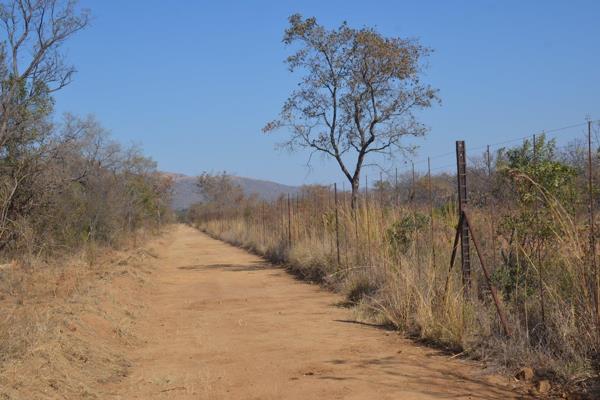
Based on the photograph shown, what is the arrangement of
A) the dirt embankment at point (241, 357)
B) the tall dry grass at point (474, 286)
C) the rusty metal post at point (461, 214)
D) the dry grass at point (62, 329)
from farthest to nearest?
the rusty metal post at point (461, 214)
the tall dry grass at point (474, 286)
the dirt embankment at point (241, 357)
the dry grass at point (62, 329)

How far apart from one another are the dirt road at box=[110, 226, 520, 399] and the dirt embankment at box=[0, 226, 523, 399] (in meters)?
0.01

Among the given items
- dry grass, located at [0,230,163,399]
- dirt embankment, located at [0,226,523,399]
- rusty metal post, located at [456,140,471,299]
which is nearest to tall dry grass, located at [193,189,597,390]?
rusty metal post, located at [456,140,471,299]

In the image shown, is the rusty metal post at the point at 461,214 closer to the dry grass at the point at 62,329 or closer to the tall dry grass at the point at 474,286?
the tall dry grass at the point at 474,286

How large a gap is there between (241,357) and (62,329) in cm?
240

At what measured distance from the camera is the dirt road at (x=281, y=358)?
22.7ft

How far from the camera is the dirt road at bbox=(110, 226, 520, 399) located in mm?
6918

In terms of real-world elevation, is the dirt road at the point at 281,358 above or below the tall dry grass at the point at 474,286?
below

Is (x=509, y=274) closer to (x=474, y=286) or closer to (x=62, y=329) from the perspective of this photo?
(x=474, y=286)

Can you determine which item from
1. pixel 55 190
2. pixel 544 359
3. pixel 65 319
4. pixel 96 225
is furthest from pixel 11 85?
→ pixel 544 359

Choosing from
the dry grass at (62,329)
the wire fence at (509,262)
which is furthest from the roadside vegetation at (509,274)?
the dry grass at (62,329)

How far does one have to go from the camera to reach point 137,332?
10.9 meters

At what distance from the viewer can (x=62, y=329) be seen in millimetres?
8742

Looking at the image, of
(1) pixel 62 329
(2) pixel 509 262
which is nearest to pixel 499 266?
(2) pixel 509 262

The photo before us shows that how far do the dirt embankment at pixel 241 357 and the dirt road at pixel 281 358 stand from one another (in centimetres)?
1
